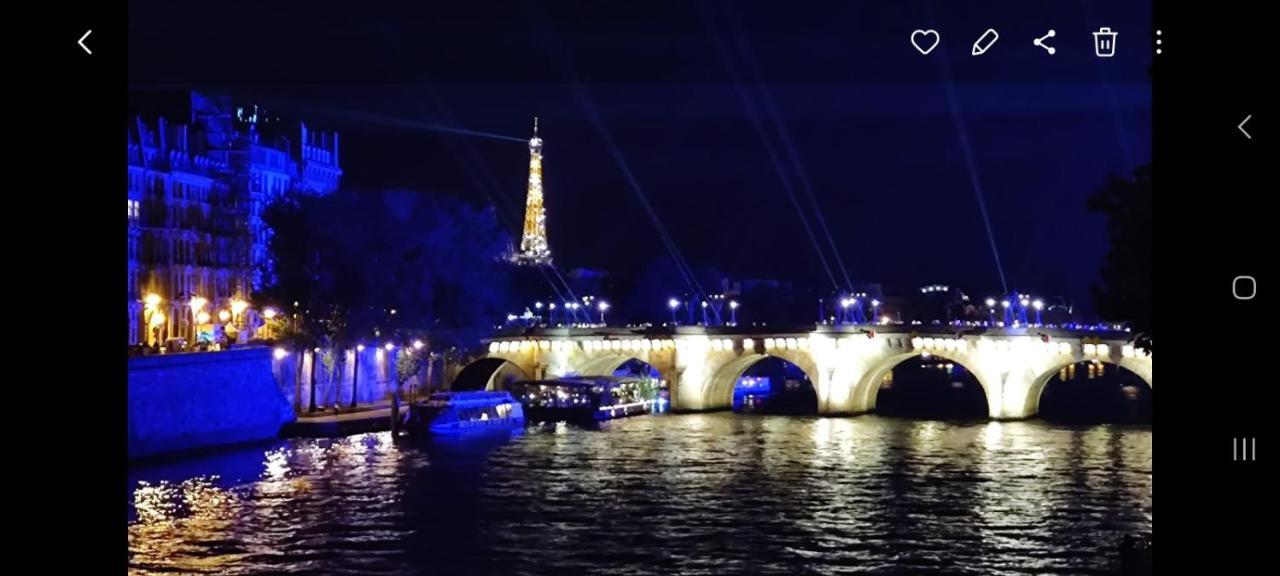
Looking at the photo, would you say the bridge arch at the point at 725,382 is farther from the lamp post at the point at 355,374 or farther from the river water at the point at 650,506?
the river water at the point at 650,506

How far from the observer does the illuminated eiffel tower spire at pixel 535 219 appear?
145 metres

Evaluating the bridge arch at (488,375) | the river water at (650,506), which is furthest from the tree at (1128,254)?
the bridge arch at (488,375)

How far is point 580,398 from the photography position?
8469cm

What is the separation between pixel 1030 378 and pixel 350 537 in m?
49.7

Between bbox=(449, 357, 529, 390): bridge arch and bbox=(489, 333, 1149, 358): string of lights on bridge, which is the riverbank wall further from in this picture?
bbox=(449, 357, 529, 390): bridge arch

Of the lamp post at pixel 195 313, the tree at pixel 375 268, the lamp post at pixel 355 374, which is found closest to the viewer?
the tree at pixel 375 268

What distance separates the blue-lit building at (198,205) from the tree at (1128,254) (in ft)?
196

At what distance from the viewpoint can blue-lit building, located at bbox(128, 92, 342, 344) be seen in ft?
273

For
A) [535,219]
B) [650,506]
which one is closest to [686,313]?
[535,219]

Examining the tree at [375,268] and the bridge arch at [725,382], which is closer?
the tree at [375,268]

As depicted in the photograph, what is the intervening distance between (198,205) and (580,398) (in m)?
25.2

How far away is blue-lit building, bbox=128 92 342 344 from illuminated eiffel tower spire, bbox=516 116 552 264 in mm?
41486

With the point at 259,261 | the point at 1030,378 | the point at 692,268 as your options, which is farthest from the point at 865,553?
the point at 692,268

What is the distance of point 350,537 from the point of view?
40.5 m
